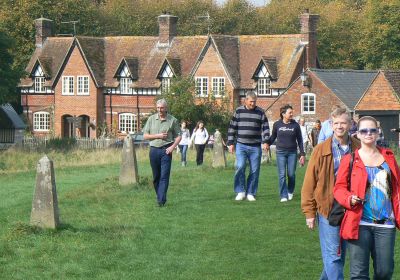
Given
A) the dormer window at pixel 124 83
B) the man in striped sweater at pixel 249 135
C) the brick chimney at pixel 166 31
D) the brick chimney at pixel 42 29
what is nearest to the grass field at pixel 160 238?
the man in striped sweater at pixel 249 135

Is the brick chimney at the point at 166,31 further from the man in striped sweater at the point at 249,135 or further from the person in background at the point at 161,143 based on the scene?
the person in background at the point at 161,143

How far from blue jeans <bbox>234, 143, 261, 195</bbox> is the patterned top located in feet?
33.8

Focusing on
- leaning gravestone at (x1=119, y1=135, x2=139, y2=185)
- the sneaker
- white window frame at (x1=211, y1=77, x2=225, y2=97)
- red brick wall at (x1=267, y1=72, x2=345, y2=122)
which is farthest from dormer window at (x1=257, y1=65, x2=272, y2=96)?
the sneaker

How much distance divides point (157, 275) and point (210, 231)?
11.7 feet

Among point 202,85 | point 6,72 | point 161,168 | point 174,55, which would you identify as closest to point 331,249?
point 161,168

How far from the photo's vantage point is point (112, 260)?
1339 cm

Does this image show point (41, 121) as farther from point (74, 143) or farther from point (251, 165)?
point (251, 165)

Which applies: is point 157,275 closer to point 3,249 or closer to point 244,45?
point 3,249

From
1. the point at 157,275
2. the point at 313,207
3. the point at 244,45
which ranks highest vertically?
the point at 244,45

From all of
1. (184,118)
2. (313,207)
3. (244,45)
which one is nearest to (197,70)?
(244,45)

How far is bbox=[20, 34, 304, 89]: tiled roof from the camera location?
261 feet

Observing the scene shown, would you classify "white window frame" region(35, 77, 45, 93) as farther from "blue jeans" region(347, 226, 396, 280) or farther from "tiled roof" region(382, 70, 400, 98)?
"blue jeans" region(347, 226, 396, 280)

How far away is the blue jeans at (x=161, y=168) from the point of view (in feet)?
62.4

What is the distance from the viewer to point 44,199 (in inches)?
599
